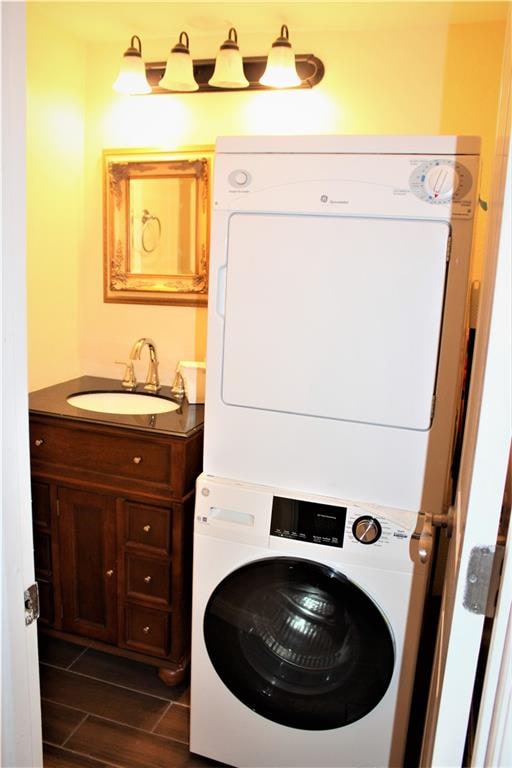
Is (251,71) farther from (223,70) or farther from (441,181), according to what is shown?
(441,181)

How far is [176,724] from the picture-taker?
76.7 inches

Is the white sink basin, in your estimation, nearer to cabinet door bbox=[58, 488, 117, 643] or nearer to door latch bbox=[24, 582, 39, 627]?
cabinet door bbox=[58, 488, 117, 643]

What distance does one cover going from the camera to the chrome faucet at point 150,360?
241cm

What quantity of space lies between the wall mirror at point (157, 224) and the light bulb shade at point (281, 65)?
0.38 metres

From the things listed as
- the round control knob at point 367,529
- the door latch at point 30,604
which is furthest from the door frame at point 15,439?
the round control knob at point 367,529

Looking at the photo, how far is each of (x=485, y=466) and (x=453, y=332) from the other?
0.67 metres

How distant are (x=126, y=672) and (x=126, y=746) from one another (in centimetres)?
35

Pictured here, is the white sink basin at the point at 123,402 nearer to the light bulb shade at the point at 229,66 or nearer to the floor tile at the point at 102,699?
the floor tile at the point at 102,699

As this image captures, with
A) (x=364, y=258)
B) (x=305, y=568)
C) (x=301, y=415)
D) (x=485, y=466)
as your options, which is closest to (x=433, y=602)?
(x=305, y=568)

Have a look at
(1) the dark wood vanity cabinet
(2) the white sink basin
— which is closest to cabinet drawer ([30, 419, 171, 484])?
(1) the dark wood vanity cabinet

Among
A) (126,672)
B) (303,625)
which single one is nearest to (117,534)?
(126,672)

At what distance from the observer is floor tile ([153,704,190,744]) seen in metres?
1.90

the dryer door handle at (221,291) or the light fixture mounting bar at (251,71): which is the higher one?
the light fixture mounting bar at (251,71)

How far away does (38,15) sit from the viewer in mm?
2174
